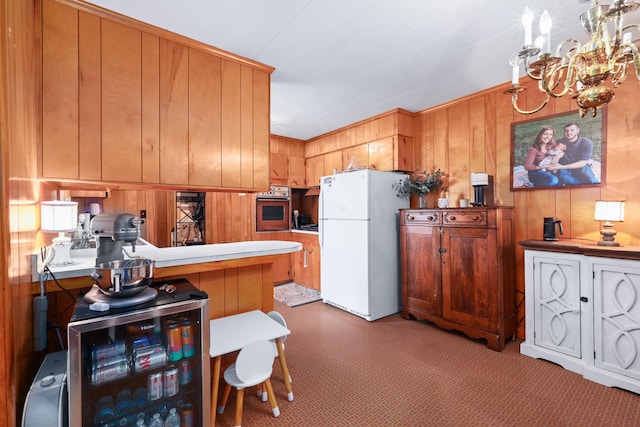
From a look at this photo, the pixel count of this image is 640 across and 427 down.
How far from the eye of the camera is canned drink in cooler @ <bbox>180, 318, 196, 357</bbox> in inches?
56.4

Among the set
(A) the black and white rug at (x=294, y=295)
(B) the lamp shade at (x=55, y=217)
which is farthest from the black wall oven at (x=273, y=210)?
(B) the lamp shade at (x=55, y=217)

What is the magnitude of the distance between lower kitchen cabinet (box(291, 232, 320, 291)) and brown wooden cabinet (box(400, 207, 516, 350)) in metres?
1.55

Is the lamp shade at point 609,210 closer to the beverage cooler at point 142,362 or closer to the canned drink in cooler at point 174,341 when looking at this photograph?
the beverage cooler at point 142,362

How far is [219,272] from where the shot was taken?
6.59 feet

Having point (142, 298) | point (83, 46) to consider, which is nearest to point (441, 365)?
point (142, 298)

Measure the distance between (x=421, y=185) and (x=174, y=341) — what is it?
2.93 meters

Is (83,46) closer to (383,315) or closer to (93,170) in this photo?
(93,170)

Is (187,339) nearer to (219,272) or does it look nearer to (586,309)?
(219,272)

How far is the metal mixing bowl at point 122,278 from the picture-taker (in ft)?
4.09

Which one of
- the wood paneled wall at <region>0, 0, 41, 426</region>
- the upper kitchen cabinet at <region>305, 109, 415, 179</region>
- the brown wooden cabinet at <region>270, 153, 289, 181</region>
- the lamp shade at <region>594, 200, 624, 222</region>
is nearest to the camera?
the wood paneled wall at <region>0, 0, 41, 426</region>

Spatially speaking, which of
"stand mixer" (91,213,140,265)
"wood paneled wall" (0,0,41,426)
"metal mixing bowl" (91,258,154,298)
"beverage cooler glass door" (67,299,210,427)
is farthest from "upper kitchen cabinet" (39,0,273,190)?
"beverage cooler glass door" (67,299,210,427)

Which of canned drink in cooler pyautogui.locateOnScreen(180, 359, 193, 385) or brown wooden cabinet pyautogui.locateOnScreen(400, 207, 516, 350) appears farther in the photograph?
A: brown wooden cabinet pyautogui.locateOnScreen(400, 207, 516, 350)

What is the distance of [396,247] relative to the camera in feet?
11.8

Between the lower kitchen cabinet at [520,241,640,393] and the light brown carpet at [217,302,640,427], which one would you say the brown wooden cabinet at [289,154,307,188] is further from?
the lower kitchen cabinet at [520,241,640,393]
